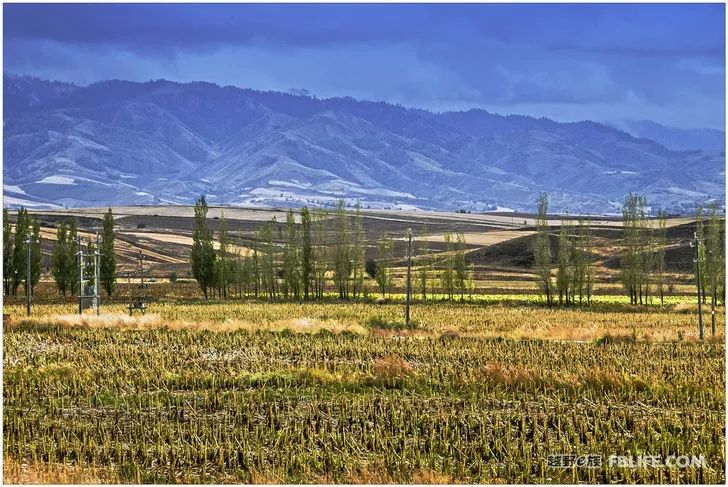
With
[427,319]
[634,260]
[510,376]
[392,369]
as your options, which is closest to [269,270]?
[634,260]

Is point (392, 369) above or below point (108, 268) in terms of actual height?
below

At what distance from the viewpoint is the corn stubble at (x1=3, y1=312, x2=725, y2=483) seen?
59.2 feet

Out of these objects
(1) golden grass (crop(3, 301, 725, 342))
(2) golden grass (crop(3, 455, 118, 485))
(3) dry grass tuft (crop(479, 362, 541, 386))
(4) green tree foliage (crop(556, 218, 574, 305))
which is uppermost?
(4) green tree foliage (crop(556, 218, 574, 305))

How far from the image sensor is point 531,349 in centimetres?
3622

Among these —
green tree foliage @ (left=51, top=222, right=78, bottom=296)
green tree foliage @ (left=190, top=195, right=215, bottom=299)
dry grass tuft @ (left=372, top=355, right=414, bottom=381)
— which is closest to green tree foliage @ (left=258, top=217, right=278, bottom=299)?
green tree foliage @ (left=190, top=195, right=215, bottom=299)

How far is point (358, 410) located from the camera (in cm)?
2308

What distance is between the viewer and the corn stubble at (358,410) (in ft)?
59.2

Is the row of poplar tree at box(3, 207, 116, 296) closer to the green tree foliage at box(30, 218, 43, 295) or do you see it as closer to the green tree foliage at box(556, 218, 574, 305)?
the green tree foliage at box(30, 218, 43, 295)

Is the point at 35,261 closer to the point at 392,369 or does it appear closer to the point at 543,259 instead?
the point at 543,259

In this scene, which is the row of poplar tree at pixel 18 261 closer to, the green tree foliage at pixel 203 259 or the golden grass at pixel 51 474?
the green tree foliage at pixel 203 259

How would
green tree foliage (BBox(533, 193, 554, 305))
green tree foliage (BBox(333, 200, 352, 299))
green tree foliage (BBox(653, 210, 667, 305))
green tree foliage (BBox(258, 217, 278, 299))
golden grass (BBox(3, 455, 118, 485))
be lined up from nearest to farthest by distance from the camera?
1. golden grass (BBox(3, 455, 118, 485))
2. green tree foliage (BBox(653, 210, 667, 305))
3. green tree foliage (BBox(533, 193, 554, 305))
4. green tree foliage (BBox(333, 200, 352, 299))
5. green tree foliage (BBox(258, 217, 278, 299))

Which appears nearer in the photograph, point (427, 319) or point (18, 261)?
point (427, 319)

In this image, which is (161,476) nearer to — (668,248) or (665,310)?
(665,310)

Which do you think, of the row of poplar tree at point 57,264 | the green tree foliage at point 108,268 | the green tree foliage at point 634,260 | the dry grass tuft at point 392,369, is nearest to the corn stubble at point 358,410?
the dry grass tuft at point 392,369
